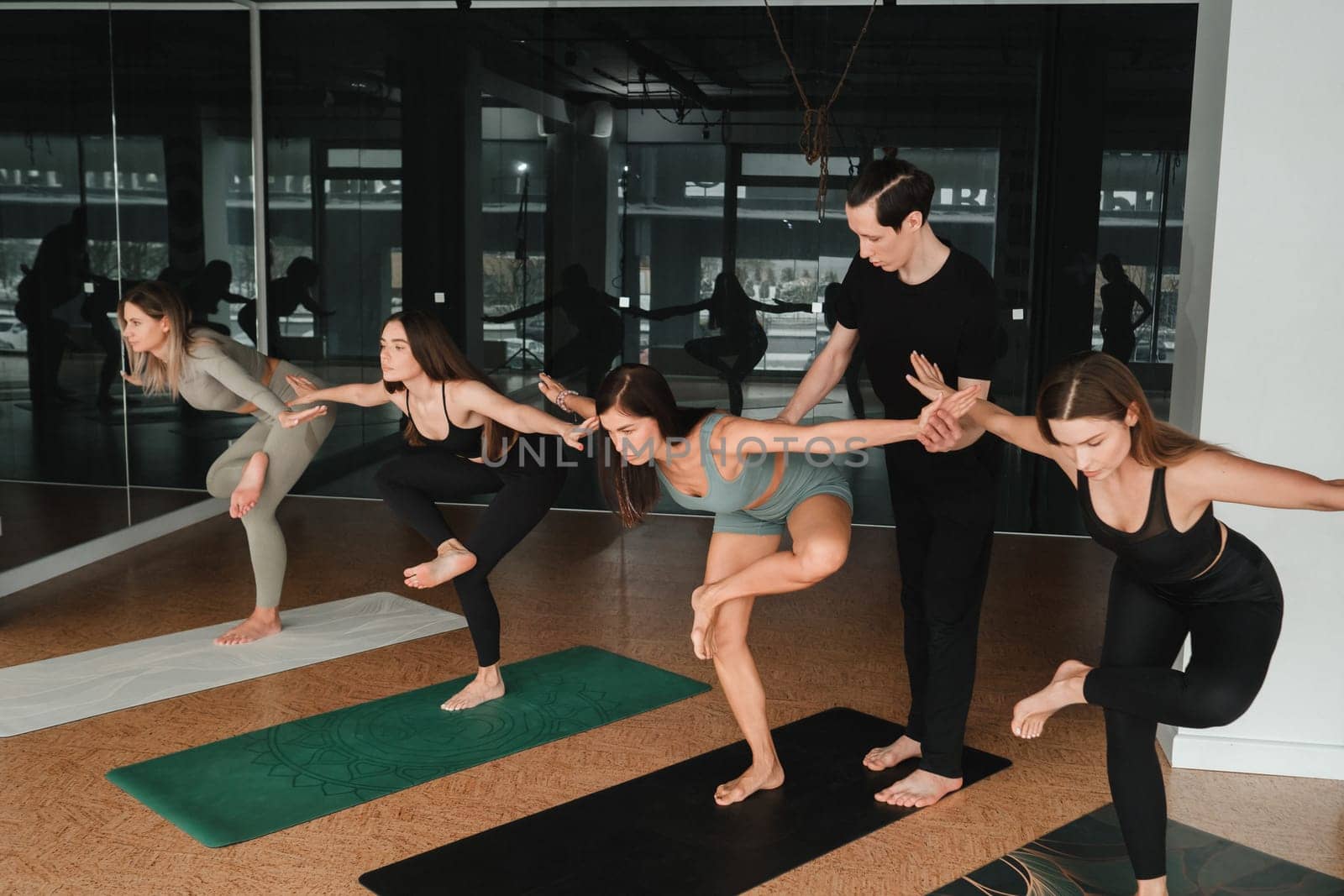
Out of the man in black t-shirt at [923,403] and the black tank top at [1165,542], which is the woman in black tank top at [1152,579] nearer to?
the black tank top at [1165,542]

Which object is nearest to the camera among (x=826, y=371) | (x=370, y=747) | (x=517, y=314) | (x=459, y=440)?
(x=826, y=371)

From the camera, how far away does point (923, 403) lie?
3.02 meters

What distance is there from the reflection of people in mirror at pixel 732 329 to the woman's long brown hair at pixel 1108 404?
4.54m

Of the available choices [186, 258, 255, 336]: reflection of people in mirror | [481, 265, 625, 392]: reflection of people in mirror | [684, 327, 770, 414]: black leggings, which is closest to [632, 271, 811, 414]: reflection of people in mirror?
[684, 327, 770, 414]: black leggings

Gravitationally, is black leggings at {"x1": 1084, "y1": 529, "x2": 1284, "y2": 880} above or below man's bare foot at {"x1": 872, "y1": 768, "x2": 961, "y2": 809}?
above

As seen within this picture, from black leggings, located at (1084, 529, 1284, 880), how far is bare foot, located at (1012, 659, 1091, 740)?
0.08 feet

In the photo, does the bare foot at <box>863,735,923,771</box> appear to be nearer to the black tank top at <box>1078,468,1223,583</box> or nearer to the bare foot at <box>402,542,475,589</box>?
the black tank top at <box>1078,468,1223,583</box>

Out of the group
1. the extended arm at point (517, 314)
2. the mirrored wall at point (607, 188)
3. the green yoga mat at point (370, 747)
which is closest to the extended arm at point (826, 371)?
the green yoga mat at point (370, 747)

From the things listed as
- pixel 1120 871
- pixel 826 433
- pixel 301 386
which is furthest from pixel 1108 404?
pixel 301 386

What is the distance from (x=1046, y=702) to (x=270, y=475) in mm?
3037

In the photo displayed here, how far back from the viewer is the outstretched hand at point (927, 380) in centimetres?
272

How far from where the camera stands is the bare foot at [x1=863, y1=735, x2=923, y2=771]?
3.32 m

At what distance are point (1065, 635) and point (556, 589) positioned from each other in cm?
217

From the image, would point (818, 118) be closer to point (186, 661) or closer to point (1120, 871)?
point (186, 661)
